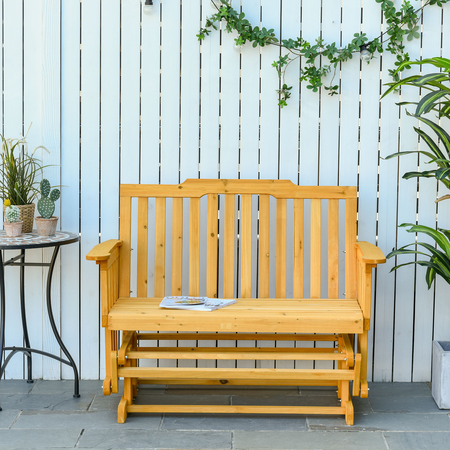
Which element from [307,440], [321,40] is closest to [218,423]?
[307,440]

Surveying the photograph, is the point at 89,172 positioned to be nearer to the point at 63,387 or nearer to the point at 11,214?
the point at 11,214

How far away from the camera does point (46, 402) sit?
7.77 ft

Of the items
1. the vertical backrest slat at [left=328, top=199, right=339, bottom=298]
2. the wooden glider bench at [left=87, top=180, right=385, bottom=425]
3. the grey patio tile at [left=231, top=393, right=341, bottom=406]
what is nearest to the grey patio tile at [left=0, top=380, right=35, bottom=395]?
the wooden glider bench at [left=87, top=180, right=385, bottom=425]

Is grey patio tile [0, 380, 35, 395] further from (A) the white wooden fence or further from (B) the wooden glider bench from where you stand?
(B) the wooden glider bench

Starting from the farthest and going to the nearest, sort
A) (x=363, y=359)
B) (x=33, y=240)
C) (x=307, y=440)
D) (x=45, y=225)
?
1. (x=45, y=225)
2. (x=33, y=240)
3. (x=363, y=359)
4. (x=307, y=440)

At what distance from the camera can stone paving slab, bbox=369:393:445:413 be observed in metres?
2.31

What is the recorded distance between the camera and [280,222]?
2.42 meters

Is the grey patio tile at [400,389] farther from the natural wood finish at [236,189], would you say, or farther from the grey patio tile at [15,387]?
the grey patio tile at [15,387]

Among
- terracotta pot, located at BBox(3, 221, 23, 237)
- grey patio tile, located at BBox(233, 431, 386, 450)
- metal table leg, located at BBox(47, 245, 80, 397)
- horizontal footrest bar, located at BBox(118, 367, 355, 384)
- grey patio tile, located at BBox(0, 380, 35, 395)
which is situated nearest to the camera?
grey patio tile, located at BBox(233, 431, 386, 450)

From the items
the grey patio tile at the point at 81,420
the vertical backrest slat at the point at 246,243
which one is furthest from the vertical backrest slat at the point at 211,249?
the grey patio tile at the point at 81,420

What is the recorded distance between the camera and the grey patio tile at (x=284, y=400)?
235 cm

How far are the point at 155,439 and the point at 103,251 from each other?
30.5 inches

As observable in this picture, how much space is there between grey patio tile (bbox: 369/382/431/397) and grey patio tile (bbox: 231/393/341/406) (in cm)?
25

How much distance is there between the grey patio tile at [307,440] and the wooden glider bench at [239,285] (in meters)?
0.10
